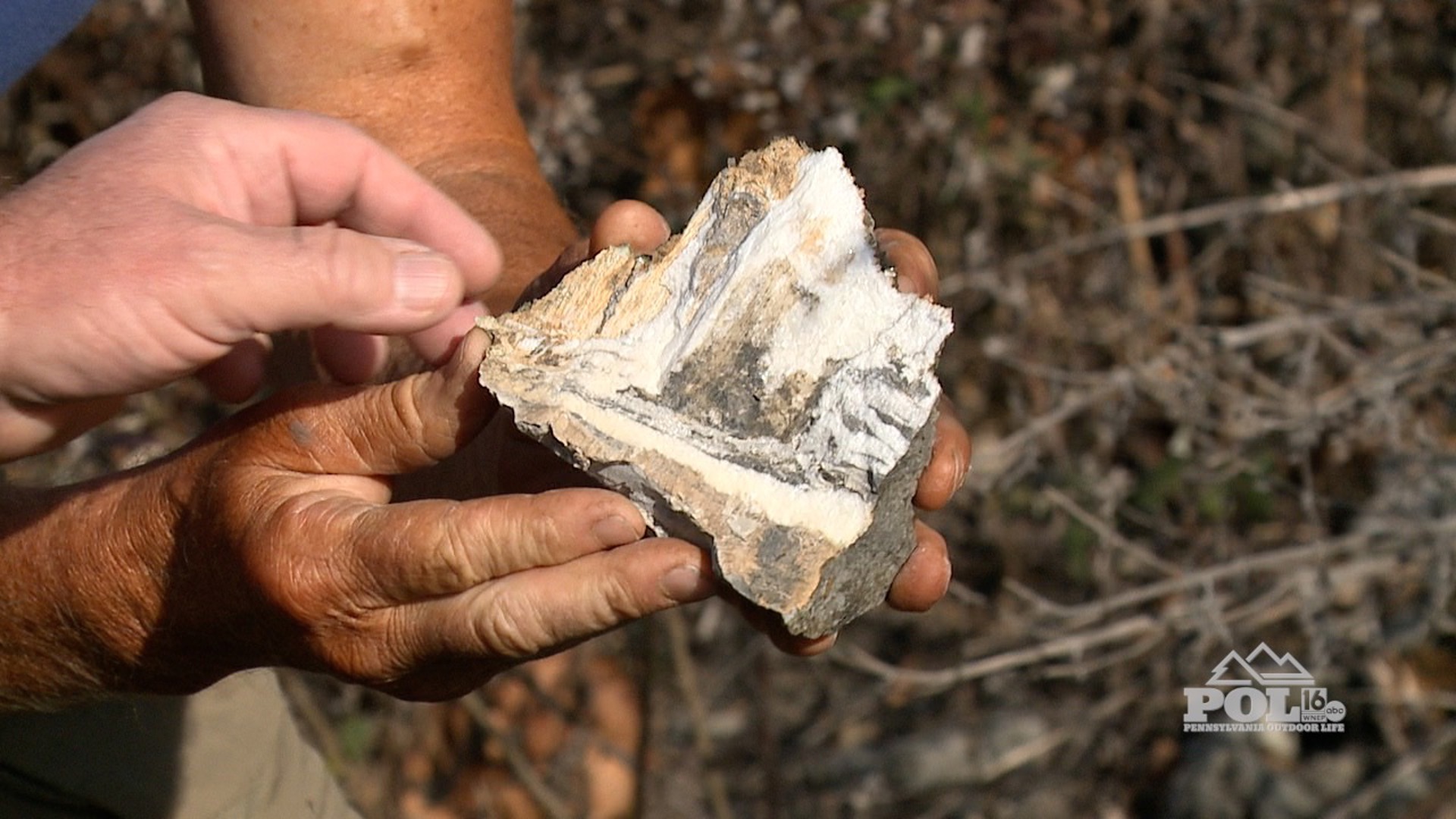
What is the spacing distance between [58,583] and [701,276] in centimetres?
91

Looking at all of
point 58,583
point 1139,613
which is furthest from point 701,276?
point 1139,613

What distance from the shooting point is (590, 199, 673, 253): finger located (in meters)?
1.73

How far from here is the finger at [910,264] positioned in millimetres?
1691

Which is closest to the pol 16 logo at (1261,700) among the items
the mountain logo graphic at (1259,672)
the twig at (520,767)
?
the mountain logo graphic at (1259,672)

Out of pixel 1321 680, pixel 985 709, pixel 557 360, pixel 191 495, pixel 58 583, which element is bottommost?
pixel 985 709

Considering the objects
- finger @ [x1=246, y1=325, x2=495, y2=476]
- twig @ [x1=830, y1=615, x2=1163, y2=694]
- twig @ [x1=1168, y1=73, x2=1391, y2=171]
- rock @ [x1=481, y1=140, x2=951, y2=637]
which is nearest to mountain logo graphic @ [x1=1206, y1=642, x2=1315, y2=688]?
twig @ [x1=830, y1=615, x2=1163, y2=694]

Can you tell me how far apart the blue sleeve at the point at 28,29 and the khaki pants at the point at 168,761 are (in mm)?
898

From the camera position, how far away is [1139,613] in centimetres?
374

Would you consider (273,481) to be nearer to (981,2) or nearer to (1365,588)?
(1365,588)

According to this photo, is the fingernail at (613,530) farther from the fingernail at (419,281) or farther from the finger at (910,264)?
the finger at (910,264)

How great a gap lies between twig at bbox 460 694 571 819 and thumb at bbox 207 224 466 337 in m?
2.38

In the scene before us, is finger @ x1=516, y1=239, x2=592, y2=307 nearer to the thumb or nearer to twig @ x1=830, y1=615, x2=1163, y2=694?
the thumb

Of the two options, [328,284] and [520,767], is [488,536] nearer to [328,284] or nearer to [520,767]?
[328,284]

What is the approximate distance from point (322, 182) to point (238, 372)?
303 millimetres
